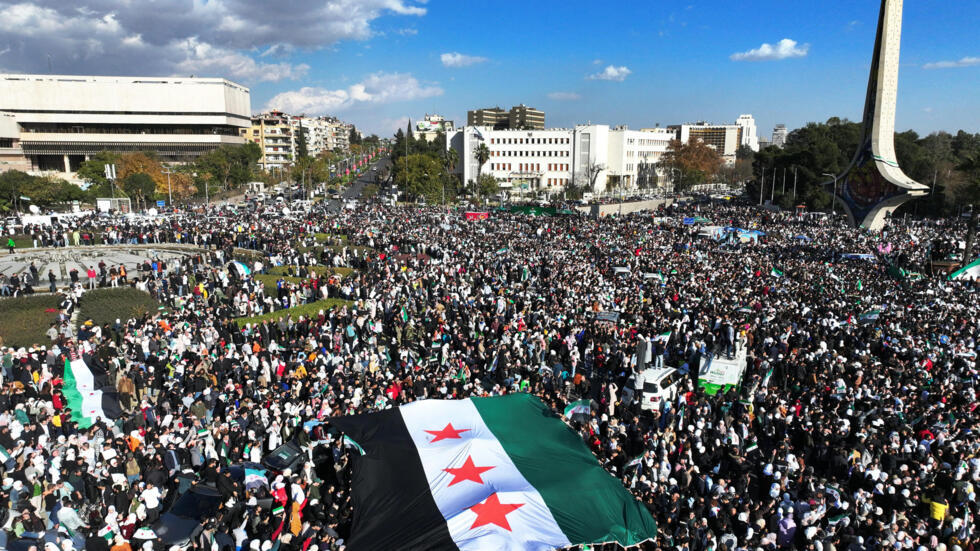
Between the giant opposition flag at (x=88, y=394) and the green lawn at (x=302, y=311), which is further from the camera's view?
the green lawn at (x=302, y=311)

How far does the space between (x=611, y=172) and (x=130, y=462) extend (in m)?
103

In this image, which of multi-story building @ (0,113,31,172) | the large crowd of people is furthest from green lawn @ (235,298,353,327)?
multi-story building @ (0,113,31,172)

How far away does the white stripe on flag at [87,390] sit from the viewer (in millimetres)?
12570

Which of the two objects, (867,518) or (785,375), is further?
(785,375)

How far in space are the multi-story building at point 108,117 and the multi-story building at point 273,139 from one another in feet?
75.4

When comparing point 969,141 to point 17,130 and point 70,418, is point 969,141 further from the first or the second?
point 17,130

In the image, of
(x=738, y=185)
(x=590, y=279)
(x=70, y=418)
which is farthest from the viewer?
(x=738, y=185)

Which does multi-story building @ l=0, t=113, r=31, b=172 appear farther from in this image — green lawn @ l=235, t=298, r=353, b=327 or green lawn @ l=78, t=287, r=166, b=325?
green lawn @ l=235, t=298, r=353, b=327

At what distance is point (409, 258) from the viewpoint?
101 feet

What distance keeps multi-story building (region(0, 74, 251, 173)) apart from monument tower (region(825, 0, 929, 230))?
83.8m

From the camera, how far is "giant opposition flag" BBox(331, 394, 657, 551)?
6.93 metres

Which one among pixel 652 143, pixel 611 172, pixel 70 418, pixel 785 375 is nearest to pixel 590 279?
pixel 785 375

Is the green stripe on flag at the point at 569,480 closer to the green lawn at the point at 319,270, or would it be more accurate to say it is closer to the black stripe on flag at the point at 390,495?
the black stripe on flag at the point at 390,495

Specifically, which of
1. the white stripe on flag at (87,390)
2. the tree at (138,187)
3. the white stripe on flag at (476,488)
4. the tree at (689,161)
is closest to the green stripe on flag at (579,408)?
the white stripe on flag at (476,488)
